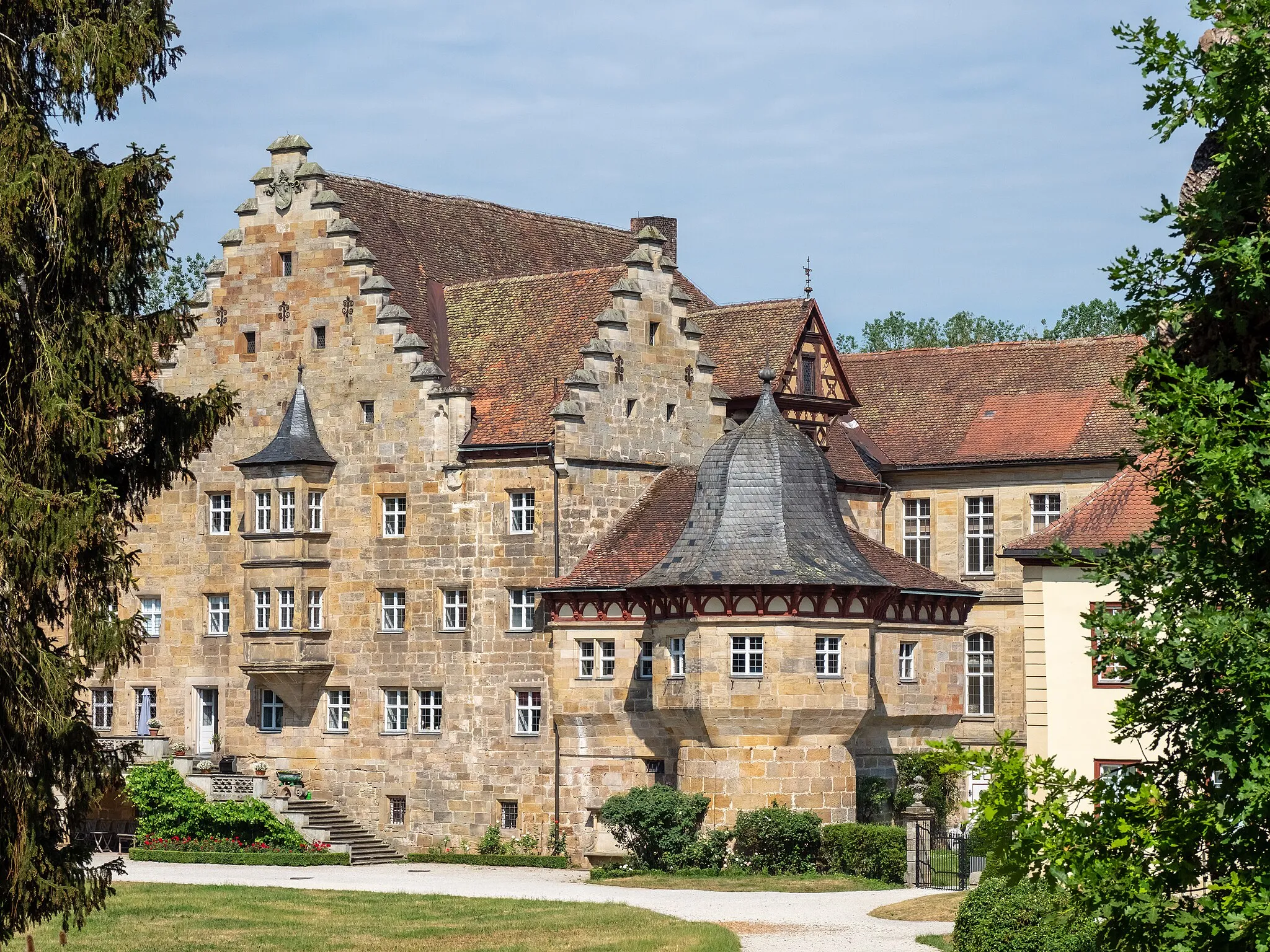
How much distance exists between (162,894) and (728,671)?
36.6 ft

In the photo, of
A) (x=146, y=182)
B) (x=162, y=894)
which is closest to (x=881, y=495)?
(x=162, y=894)

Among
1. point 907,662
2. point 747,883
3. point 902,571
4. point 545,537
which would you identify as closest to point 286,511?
point 545,537

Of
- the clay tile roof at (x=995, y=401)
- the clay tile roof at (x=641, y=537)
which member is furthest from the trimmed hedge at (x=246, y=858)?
the clay tile roof at (x=995, y=401)

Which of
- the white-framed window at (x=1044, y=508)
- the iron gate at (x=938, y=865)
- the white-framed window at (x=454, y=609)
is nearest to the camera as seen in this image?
the iron gate at (x=938, y=865)

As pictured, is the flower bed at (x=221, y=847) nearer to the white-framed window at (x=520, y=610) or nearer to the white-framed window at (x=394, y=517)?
the white-framed window at (x=520, y=610)

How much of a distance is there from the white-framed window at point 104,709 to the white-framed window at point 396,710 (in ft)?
24.4

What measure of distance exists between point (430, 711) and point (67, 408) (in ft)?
86.4

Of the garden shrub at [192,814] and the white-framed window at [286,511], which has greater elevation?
the white-framed window at [286,511]

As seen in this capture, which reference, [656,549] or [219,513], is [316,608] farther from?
[656,549]

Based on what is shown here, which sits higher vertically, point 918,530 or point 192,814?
point 918,530

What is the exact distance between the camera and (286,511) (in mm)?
48125

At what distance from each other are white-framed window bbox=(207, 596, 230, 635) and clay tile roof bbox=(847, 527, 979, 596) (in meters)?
13.8

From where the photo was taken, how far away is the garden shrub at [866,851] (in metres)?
39.9

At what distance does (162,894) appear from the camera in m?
37.0
